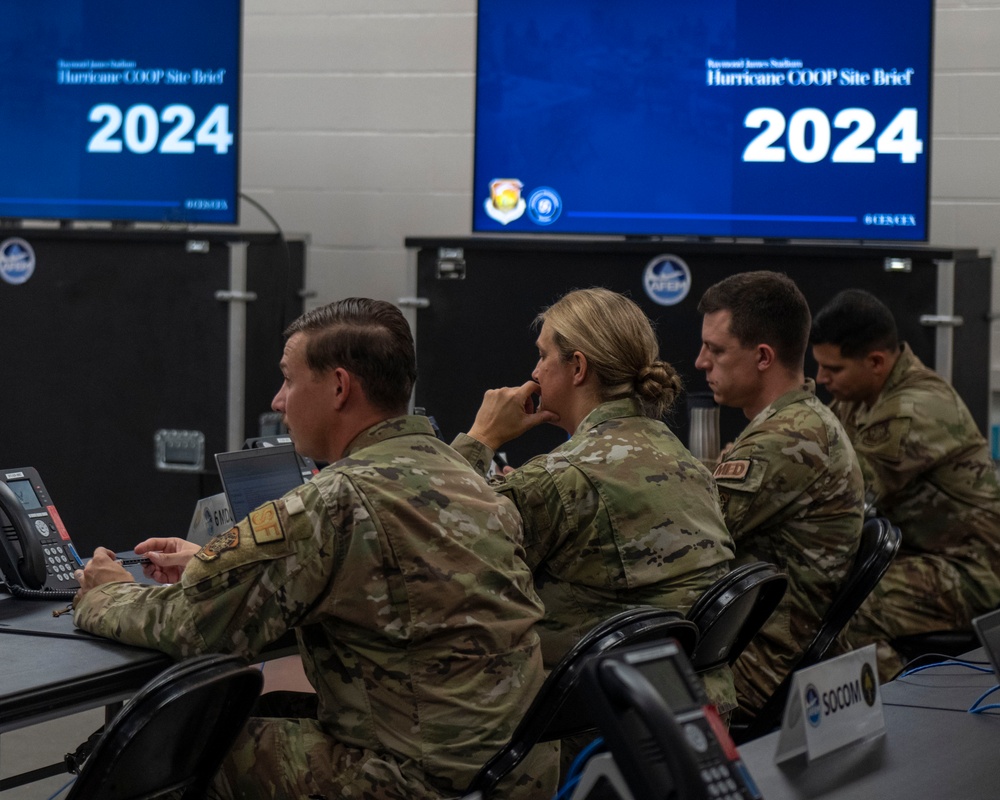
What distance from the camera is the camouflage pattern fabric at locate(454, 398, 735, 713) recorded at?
2.17m

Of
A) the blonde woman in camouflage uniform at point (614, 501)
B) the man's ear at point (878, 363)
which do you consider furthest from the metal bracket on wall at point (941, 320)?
the blonde woman in camouflage uniform at point (614, 501)

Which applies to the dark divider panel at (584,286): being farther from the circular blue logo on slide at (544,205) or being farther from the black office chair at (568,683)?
the black office chair at (568,683)

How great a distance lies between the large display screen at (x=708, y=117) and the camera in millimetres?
4008

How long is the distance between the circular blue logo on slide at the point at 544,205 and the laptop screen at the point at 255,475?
5.77ft

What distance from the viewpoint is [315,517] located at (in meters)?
1.71

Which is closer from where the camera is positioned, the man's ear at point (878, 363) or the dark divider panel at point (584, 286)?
the man's ear at point (878, 363)

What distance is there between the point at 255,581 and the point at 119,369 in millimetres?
2845

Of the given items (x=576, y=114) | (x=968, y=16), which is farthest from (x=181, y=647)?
(x=968, y=16)

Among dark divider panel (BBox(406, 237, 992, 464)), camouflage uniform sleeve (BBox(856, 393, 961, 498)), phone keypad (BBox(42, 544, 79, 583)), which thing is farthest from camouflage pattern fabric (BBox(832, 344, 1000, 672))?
phone keypad (BBox(42, 544, 79, 583))

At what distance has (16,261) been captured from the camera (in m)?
4.48

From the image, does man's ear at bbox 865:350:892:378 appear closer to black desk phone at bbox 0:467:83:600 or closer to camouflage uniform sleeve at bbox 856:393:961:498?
camouflage uniform sleeve at bbox 856:393:961:498

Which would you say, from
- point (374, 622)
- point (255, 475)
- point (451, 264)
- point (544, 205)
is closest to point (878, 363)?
point (544, 205)

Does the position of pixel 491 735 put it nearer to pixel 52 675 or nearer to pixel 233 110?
pixel 52 675

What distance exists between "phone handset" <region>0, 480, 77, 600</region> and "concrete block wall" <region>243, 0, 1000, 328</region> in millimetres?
2946
